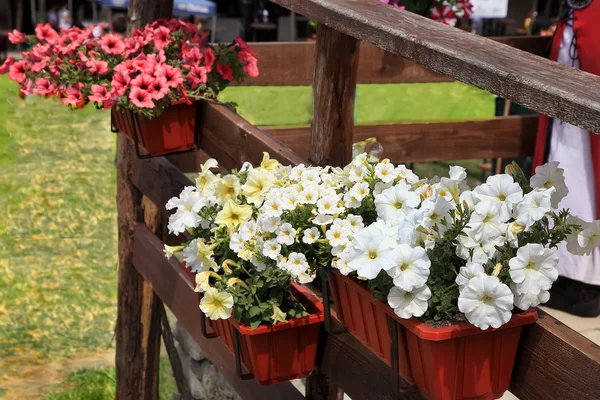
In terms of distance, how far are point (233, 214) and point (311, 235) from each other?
24 centimetres

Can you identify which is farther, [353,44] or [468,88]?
[468,88]

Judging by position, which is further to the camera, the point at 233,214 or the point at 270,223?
the point at 233,214

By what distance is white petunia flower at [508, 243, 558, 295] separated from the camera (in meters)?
1.40

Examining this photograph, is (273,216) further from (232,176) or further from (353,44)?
(353,44)

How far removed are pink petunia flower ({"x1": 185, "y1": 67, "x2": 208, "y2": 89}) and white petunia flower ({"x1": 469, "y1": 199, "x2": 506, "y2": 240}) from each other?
163 centimetres

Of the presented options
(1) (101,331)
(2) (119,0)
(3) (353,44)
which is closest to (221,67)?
(3) (353,44)

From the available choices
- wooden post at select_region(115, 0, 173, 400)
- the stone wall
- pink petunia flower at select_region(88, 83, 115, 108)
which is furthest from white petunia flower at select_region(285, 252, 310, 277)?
the stone wall

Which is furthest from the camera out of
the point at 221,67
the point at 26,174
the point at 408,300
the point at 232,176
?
the point at 26,174

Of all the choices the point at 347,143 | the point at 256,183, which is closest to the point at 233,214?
the point at 256,183

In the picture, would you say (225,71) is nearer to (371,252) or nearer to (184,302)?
(184,302)

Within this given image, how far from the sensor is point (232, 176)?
1.96 meters

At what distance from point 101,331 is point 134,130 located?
3.14 m

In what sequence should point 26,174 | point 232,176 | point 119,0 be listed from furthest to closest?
point 119,0, point 26,174, point 232,176

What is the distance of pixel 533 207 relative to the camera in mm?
1447
